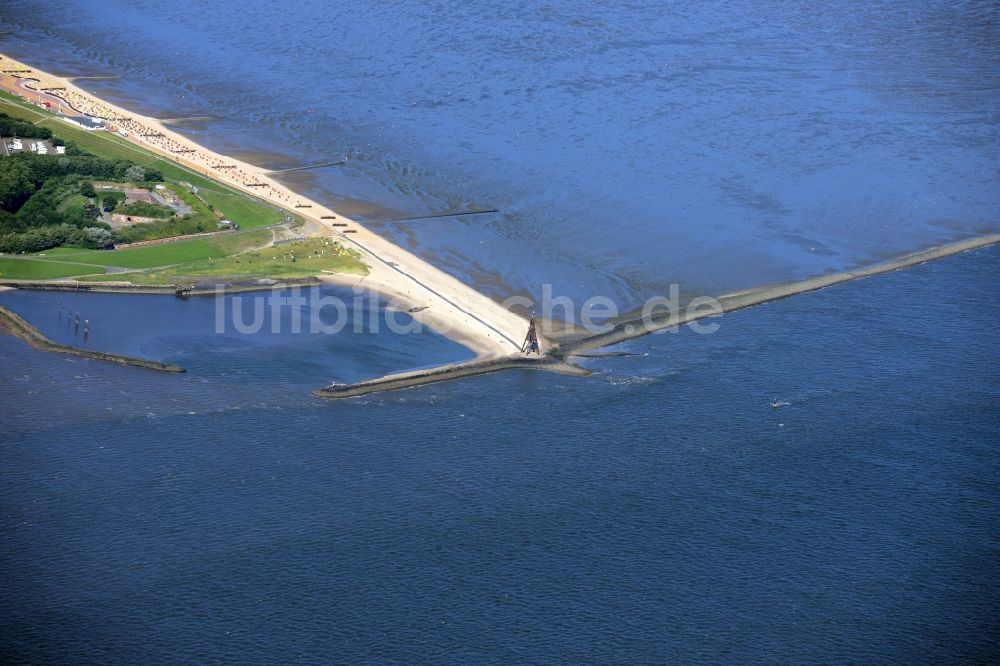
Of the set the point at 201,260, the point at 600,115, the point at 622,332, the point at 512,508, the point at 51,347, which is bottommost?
the point at 512,508

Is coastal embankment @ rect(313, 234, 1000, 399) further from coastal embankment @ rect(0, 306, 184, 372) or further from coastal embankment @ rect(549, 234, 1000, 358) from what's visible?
coastal embankment @ rect(0, 306, 184, 372)

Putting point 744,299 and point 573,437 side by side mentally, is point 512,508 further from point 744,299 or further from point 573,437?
point 744,299

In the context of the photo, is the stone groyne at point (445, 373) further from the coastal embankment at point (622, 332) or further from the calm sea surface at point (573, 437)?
the calm sea surface at point (573, 437)

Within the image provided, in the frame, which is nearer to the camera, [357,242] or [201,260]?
[201,260]

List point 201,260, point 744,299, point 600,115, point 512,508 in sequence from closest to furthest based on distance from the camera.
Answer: point 512,508
point 744,299
point 201,260
point 600,115

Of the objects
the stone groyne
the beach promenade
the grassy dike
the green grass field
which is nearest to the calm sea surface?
the stone groyne

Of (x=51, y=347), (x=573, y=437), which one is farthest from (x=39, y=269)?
(x=573, y=437)
